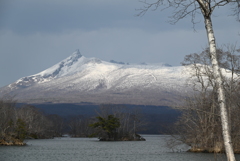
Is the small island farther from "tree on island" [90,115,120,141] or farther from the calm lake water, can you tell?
the calm lake water

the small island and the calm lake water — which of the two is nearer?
the calm lake water

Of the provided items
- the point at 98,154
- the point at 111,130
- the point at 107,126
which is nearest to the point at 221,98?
the point at 98,154

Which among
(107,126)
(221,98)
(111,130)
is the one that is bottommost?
(111,130)

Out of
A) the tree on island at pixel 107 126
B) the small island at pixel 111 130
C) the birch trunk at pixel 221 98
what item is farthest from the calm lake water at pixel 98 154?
the small island at pixel 111 130

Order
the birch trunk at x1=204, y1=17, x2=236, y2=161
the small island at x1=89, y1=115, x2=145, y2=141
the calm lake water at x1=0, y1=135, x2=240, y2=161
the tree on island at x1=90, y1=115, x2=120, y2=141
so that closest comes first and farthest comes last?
the birch trunk at x1=204, y1=17, x2=236, y2=161, the calm lake water at x1=0, y1=135, x2=240, y2=161, the tree on island at x1=90, y1=115, x2=120, y2=141, the small island at x1=89, y1=115, x2=145, y2=141

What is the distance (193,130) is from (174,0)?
28908mm

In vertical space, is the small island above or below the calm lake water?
above

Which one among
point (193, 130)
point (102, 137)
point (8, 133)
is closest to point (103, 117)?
point (102, 137)

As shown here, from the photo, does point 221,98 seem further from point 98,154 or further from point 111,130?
point 111,130

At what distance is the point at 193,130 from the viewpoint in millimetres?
36750

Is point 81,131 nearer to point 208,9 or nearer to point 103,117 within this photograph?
point 103,117

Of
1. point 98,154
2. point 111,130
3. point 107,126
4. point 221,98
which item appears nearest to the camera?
point 221,98

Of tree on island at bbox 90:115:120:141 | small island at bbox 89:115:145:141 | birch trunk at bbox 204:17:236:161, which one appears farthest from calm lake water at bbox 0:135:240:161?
small island at bbox 89:115:145:141

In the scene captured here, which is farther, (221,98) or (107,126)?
(107,126)
